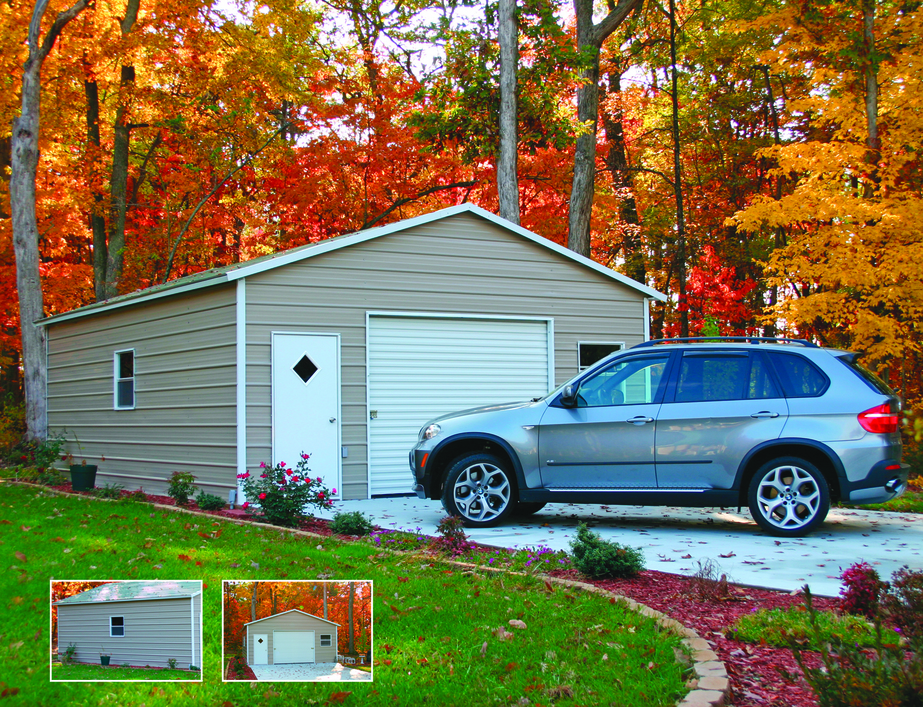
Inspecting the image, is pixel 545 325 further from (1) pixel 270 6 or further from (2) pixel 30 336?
(1) pixel 270 6

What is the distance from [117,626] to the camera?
3.02 m

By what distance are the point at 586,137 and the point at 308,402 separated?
10.7 m

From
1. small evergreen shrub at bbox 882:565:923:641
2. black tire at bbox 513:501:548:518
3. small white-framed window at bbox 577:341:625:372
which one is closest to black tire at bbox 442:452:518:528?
black tire at bbox 513:501:548:518

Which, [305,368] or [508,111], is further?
[508,111]

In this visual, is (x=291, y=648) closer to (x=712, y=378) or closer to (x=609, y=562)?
(x=609, y=562)

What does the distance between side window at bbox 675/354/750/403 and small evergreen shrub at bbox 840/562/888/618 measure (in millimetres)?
3117

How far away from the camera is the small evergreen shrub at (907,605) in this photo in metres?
4.35

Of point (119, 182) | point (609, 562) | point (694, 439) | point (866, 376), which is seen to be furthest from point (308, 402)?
point (119, 182)

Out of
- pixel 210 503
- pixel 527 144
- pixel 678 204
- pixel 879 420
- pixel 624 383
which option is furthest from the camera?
pixel 678 204

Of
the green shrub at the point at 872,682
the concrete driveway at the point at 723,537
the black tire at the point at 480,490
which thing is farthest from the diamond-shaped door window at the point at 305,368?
the green shrub at the point at 872,682

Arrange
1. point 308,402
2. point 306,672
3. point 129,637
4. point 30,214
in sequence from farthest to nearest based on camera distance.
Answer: point 30,214 < point 308,402 < point 129,637 < point 306,672

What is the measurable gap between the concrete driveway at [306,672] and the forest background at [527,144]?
12876mm

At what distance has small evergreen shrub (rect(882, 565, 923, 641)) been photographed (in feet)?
14.3

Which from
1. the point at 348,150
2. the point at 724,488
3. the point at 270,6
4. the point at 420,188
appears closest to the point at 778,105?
the point at 420,188
